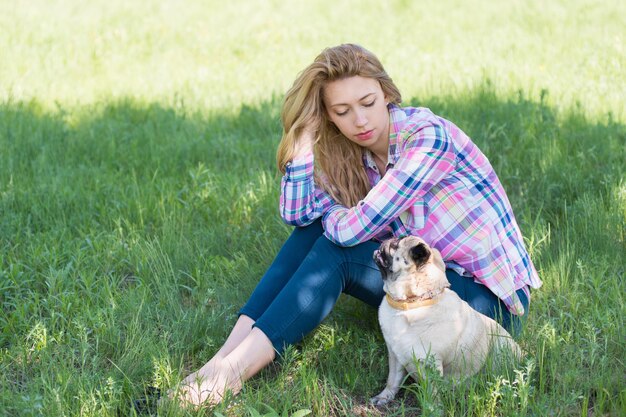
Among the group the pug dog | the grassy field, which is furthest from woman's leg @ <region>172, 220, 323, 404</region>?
the pug dog

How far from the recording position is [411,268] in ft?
9.94

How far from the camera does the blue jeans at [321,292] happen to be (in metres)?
3.33

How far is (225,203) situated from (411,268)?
6.72 ft

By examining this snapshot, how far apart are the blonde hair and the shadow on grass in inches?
24.3

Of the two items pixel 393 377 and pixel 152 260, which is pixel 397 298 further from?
pixel 152 260

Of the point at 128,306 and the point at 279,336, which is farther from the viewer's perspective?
the point at 128,306

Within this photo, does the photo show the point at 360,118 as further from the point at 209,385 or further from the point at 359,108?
the point at 209,385

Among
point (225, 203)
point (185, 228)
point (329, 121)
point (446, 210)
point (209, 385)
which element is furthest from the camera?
point (225, 203)

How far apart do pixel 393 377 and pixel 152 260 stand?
1.64 metres

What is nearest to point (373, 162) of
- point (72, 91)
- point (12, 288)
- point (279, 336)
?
point (279, 336)

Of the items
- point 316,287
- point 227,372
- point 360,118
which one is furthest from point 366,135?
point 227,372

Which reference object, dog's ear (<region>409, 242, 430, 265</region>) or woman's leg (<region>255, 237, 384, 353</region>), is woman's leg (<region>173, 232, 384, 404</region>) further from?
dog's ear (<region>409, 242, 430, 265</region>)

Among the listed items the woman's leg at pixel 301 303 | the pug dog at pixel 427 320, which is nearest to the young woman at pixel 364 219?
the woman's leg at pixel 301 303

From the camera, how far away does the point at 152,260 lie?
4.25 metres
